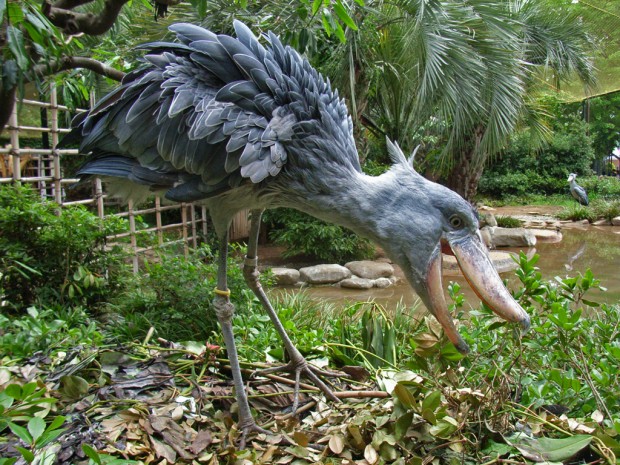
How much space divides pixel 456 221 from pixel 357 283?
215 inches

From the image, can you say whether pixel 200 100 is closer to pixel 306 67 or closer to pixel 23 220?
pixel 306 67

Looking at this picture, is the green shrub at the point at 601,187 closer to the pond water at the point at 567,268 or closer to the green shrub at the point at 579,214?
the green shrub at the point at 579,214

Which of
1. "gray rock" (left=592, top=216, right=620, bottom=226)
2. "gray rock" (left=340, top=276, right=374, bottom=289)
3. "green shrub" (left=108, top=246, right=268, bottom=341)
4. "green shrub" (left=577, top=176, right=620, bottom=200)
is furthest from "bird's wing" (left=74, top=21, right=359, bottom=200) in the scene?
"green shrub" (left=577, top=176, right=620, bottom=200)

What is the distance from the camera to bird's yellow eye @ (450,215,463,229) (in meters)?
1.60

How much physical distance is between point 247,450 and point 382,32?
22.9ft

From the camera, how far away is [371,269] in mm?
7375

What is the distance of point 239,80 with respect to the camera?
1790 mm

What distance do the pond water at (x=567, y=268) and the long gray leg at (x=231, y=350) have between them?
2.50 meters

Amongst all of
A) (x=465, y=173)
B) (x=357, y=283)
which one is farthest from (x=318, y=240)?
(x=465, y=173)

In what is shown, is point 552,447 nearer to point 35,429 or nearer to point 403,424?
point 403,424

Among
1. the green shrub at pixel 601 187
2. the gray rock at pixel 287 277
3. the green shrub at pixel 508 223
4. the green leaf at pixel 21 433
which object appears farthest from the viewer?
the green shrub at pixel 601 187

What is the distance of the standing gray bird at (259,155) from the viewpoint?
1.61 meters

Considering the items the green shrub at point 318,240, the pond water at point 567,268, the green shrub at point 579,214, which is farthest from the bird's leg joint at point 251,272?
the green shrub at point 579,214

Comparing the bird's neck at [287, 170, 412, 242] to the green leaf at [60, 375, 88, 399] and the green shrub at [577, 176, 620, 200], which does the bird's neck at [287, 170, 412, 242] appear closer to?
the green leaf at [60, 375, 88, 399]
